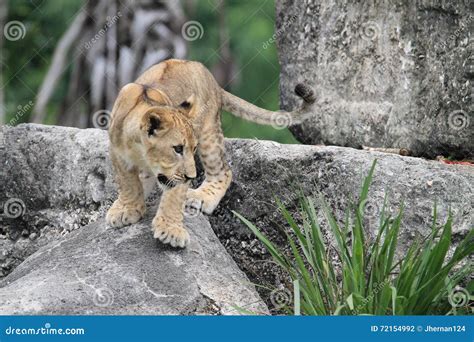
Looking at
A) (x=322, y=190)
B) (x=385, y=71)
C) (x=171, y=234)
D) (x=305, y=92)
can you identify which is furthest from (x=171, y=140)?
(x=385, y=71)

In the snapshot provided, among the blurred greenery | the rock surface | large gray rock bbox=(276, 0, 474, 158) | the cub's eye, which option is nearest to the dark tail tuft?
large gray rock bbox=(276, 0, 474, 158)

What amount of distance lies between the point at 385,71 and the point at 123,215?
2154mm

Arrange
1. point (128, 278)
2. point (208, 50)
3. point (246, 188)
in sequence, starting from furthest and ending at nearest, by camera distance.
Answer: point (208, 50), point (246, 188), point (128, 278)

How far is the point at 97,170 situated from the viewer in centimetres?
791

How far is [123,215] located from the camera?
704 centimetres

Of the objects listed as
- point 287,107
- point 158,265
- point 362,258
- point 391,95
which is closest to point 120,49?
point 287,107

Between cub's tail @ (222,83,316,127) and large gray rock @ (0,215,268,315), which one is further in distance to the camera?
cub's tail @ (222,83,316,127)

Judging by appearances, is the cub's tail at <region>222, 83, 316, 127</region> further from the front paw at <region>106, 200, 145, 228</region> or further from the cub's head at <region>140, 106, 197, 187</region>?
Answer: the cub's head at <region>140, 106, 197, 187</region>

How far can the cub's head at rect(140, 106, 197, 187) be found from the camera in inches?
257

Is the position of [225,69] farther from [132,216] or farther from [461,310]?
[461,310]

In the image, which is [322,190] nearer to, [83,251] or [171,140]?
[171,140]

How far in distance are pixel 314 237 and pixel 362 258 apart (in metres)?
Result: 0.29

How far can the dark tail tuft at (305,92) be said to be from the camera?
7.81 metres

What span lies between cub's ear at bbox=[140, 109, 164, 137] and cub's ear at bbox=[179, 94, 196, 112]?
0.34 metres
